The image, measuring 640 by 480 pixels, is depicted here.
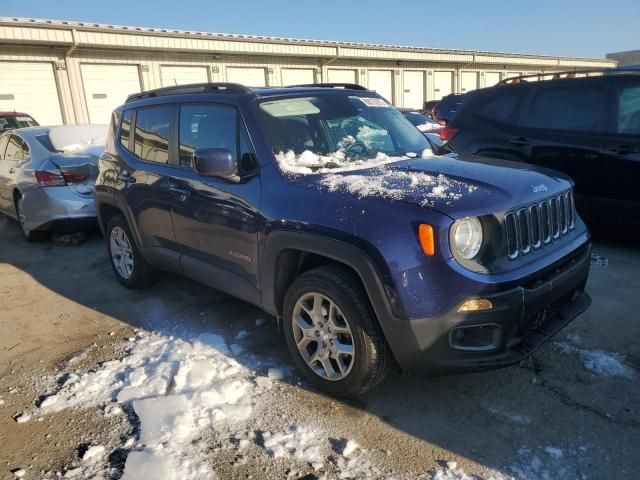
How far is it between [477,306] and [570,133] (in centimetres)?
380

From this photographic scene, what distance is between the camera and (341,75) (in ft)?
78.5

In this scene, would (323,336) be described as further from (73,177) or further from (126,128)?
(73,177)

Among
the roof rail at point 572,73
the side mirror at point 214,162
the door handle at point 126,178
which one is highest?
the roof rail at point 572,73

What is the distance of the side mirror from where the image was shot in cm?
334

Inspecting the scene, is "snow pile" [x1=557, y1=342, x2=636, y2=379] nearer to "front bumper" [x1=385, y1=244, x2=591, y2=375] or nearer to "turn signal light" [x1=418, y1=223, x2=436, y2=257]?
"front bumper" [x1=385, y1=244, x2=591, y2=375]

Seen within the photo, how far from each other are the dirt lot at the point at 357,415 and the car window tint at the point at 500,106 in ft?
8.57

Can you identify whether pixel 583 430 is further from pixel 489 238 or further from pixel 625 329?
pixel 625 329

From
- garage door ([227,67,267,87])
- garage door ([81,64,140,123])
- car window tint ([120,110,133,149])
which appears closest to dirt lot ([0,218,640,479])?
car window tint ([120,110,133,149])

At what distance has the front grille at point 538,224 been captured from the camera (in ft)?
9.20

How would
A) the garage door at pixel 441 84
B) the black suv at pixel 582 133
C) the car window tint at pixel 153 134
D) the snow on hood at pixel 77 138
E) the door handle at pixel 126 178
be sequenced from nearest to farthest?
the car window tint at pixel 153 134 < the door handle at pixel 126 178 < the black suv at pixel 582 133 < the snow on hood at pixel 77 138 < the garage door at pixel 441 84

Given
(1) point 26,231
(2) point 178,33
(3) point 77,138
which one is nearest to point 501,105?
(3) point 77,138

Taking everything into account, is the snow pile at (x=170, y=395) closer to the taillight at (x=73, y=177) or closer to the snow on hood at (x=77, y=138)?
the taillight at (x=73, y=177)

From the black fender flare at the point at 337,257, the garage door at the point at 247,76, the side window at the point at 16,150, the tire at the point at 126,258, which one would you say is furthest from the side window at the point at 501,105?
the garage door at the point at 247,76

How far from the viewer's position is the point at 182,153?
4090 mm
